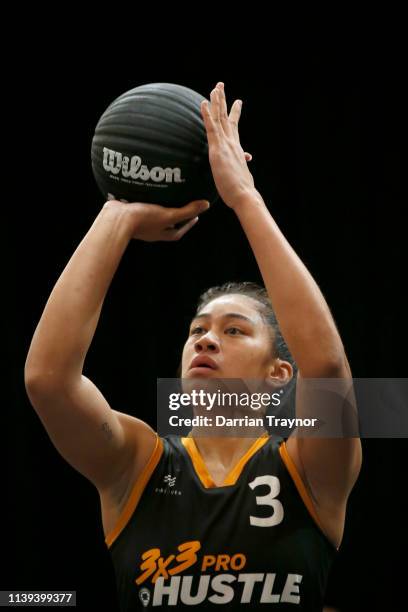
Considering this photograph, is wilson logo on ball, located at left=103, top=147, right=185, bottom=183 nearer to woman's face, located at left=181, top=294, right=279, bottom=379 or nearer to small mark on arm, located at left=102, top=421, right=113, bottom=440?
woman's face, located at left=181, top=294, right=279, bottom=379

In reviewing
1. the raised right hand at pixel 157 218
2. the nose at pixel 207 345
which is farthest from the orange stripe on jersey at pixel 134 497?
the raised right hand at pixel 157 218

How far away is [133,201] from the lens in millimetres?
1724

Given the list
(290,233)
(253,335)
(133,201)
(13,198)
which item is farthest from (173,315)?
(133,201)

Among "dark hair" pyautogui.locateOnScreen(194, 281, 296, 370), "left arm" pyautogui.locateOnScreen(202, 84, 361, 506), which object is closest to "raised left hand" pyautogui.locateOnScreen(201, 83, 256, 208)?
"left arm" pyautogui.locateOnScreen(202, 84, 361, 506)

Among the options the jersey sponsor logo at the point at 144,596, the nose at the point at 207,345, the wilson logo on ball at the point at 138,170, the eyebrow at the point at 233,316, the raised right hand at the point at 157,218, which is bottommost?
the jersey sponsor logo at the point at 144,596

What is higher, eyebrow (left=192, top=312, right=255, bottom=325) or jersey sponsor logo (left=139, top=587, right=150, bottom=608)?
eyebrow (left=192, top=312, right=255, bottom=325)

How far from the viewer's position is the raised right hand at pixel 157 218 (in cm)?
168

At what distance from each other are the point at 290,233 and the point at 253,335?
1.82m

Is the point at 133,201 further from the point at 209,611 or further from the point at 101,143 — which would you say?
the point at 209,611

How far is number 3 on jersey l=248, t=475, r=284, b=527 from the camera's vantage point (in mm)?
1698

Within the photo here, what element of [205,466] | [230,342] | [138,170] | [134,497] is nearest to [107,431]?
[134,497]

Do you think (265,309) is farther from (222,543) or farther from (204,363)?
(222,543)

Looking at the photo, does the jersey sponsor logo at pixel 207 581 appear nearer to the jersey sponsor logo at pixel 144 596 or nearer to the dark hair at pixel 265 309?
the jersey sponsor logo at pixel 144 596

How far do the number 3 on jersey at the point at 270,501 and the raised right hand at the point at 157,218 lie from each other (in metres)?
0.54
